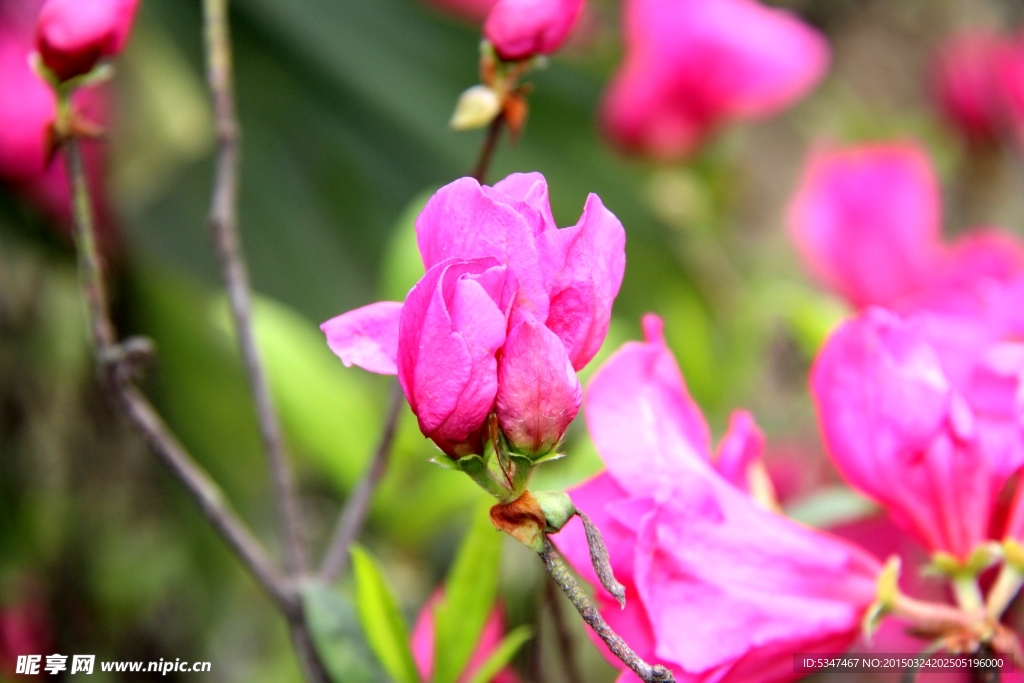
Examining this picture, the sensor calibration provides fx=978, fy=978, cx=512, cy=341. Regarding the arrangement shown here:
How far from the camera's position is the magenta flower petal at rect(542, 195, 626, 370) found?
279 millimetres

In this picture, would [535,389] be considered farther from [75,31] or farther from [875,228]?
[875,228]

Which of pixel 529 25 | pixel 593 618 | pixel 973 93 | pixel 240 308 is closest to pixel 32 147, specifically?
pixel 240 308

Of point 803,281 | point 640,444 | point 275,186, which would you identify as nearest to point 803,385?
point 803,281

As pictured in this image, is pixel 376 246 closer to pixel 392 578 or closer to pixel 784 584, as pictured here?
pixel 392 578

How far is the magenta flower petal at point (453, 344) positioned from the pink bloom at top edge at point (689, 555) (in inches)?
3.1

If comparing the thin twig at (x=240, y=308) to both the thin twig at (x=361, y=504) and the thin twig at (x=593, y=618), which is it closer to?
the thin twig at (x=361, y=504)

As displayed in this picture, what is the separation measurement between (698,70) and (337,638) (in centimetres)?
76

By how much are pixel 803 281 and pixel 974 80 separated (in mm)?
354

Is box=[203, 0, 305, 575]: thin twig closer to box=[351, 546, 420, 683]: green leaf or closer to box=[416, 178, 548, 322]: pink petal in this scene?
box=[351, 546, 420, 683]: green leaf

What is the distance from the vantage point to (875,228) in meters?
0.77

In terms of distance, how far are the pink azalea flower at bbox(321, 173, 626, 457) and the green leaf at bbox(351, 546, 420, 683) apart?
13 centimetres

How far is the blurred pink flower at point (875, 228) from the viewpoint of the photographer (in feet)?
2.36

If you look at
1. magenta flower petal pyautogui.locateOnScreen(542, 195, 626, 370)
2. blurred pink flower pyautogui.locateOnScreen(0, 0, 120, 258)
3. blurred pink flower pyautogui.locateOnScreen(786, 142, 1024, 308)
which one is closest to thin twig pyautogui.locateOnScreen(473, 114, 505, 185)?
magenta flower petal pyautogui.locateOnScreen(542, 195, 626, 370)

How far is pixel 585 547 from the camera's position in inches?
13.1
